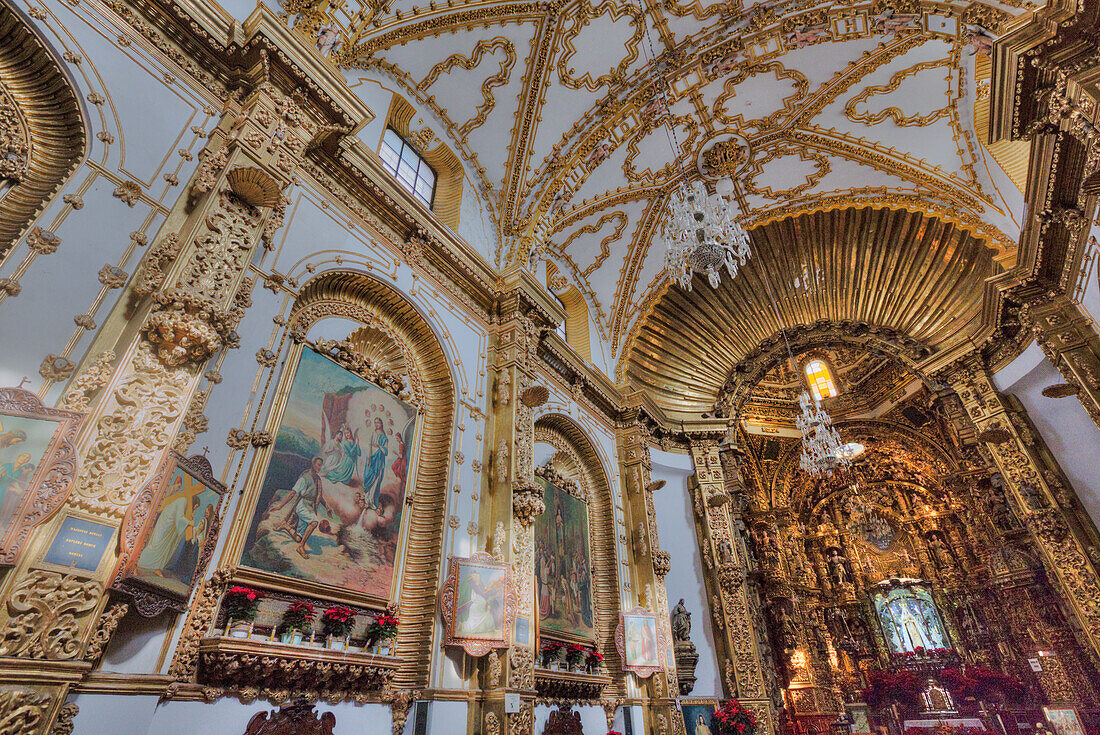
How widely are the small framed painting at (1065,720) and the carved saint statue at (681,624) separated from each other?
8.52 meters

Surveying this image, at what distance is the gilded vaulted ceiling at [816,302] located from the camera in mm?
14758

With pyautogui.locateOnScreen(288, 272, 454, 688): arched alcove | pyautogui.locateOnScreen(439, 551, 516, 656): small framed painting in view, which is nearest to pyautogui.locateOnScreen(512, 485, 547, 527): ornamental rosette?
pyautogui.locateOnScreen(439, 551, 516, 656): small framed painting

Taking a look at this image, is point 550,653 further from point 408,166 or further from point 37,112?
point 37,112

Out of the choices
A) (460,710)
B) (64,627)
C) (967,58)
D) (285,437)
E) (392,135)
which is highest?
(967,58)

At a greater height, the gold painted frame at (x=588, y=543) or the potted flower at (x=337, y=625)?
the gold painted frame at (x=588, y=543)

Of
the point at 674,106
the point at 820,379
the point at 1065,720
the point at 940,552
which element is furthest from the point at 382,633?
the point at 940,552

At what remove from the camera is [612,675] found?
9914 mm

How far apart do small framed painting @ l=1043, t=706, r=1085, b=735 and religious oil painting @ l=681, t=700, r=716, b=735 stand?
7.94 metres

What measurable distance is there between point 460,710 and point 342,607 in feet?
6.55

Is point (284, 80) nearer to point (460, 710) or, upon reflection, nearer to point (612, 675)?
point (460, 710)

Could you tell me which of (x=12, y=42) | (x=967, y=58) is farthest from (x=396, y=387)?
(x=967, y=58)

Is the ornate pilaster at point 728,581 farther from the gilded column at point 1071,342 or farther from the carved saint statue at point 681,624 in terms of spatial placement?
the gilded column at point 1071,342

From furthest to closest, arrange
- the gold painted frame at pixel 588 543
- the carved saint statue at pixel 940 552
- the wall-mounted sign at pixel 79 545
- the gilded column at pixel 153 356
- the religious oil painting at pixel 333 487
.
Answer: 1. the carved saint statue at pixel 940 552
2. the gold painted frame at pixel 588 543
3. the religious oil painting at pixel 333 487
4. the wall-mounted sign at pixel 79 545
5. the gilded column at pixel 153 356

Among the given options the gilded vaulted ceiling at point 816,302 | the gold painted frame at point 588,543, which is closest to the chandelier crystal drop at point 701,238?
the gold painted frame at point 588,543
